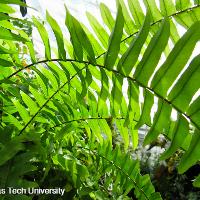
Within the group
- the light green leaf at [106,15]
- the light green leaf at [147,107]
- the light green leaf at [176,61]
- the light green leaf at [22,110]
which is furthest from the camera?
the light green leaf at [22,110]

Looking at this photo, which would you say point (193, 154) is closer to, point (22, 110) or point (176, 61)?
point (176, 61)

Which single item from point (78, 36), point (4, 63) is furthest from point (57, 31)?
point (4, 63)

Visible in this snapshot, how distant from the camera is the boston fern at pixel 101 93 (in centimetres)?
82

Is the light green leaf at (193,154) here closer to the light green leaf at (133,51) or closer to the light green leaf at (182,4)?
the light green leaf at (133,51)

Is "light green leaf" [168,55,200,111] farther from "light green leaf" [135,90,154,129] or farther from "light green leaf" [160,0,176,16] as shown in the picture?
"light green leaf" [160,0,176,16]

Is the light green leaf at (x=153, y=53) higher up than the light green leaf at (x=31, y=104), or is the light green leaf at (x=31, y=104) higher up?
the light green leaf at (x=153, y=53)

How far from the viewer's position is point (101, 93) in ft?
3.35

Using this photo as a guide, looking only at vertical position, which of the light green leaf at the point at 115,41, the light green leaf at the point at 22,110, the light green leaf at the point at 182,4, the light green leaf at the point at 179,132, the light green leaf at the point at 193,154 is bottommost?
the light green leaf at the point at 193,154

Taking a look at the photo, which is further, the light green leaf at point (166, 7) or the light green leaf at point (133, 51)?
the light green leaf at point (166, 7)

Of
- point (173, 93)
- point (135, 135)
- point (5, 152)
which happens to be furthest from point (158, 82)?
point (135, 135)

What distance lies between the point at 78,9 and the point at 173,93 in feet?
25.9

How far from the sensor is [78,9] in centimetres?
840

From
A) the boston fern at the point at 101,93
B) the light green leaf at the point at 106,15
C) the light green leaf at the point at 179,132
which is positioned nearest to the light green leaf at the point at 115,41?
the boston fern at the point at 101,93

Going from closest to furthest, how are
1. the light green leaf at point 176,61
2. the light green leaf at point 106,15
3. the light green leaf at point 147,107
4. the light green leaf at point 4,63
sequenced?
the light green leaf at point 176,61
the light green leaf at point 147,107
the light green leaf at point 4,63
the light green leaf at point 106,15
